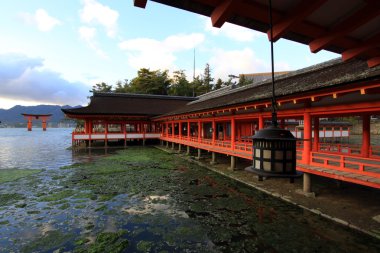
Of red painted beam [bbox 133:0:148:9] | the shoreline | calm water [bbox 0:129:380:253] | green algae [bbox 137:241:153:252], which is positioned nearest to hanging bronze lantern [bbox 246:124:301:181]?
red painted beam [bbox 133:0:148:9]

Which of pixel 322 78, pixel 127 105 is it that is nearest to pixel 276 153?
pixel 322 78

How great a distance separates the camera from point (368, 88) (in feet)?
19.7

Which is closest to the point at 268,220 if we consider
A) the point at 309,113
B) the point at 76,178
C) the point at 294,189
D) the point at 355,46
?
the point at 294,189

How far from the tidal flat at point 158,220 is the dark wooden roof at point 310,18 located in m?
4.72

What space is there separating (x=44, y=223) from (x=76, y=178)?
582cm

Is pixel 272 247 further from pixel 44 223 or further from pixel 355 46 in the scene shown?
pixel 44 223

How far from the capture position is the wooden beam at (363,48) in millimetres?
2828

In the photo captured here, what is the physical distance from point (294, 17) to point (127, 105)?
32.2 meters

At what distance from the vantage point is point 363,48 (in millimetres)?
2932

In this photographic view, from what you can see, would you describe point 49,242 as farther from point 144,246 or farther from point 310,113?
point 310,113

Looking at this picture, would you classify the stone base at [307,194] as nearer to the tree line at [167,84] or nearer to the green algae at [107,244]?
the green algae at [107,244]

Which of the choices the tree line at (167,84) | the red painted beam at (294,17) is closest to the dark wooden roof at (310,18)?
the red painted beam at (294,17)

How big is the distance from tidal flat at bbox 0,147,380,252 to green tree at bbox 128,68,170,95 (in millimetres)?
53841

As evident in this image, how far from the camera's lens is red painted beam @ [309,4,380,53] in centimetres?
226
